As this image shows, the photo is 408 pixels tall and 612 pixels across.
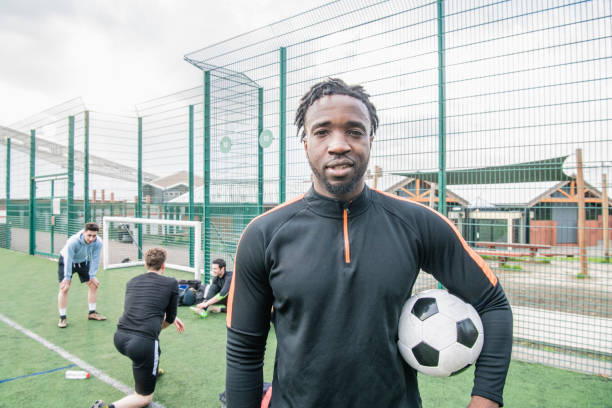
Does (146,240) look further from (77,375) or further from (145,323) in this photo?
(145,323)

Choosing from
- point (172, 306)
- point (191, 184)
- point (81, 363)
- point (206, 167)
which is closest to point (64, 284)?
point (81, 363)

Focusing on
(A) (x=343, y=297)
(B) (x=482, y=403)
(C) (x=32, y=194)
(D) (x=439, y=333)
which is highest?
(C) (x=32, y=194)

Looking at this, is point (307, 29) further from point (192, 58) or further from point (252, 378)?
point (252, 378)

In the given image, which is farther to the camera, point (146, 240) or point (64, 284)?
point (146, 240)

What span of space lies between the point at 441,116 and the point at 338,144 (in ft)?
11.6

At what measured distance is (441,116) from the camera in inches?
163

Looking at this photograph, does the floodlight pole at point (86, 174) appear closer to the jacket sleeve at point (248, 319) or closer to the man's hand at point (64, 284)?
the man's hand at point (64, 284)

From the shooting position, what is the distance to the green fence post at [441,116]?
4.11 m

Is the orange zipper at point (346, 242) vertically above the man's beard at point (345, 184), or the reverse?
the man's beard at point (345, 184)

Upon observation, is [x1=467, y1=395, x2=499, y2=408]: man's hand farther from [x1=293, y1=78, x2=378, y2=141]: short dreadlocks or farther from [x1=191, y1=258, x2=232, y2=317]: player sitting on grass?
[x1=191, y1=258, x2=232, y2=317]: player sitting on grass

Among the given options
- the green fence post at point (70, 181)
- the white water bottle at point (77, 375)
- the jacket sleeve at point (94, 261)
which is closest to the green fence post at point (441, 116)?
the white water bottle at point (77, 375)

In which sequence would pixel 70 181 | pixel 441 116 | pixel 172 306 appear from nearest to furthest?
pixel 172 306 → pixel 441 116 → pixel 70 181

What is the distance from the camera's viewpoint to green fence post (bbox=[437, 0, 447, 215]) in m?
4.11

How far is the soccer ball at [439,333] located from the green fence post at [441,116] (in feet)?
9.89
